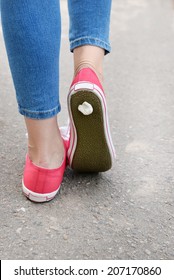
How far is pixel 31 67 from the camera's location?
1.12m

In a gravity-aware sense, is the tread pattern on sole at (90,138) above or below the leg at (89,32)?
below

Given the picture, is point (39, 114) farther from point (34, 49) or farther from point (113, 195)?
point (113, 195)

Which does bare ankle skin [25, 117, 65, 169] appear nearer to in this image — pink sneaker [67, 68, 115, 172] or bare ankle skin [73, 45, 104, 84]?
pink sneaker [67, 68, 115, 172]

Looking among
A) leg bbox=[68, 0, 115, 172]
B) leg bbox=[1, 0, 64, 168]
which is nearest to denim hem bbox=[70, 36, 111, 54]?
leg bbox=[68, 0, 115, 172]

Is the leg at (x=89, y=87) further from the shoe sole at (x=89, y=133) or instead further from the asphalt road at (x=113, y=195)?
the asphalt road at (x=113, y=195)

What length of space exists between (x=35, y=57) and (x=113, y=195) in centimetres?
43

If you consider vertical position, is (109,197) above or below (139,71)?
above

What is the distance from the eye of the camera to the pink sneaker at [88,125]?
115 cm

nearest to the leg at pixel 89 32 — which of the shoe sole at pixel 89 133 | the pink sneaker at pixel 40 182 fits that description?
the shoe sole at pixel 89 133

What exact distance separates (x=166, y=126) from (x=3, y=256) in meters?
0.84

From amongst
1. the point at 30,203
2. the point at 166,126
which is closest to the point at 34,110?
the point at 30,203

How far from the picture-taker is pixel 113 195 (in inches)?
52.3

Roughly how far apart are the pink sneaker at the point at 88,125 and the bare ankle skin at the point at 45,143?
35mm

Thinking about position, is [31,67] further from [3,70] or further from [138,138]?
[3,70]
